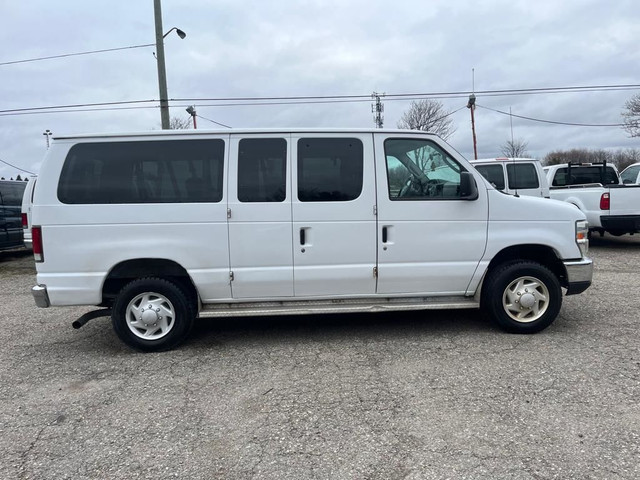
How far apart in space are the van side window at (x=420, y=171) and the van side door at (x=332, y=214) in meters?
0.23

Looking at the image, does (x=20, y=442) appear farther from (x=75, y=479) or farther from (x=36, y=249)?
(x=36, y=249)

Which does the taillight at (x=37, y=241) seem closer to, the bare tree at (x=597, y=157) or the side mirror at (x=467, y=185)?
the side mirror at (x=467, y=185)

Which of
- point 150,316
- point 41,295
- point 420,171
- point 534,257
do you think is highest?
point 420,171

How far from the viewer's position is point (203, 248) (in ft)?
14.2

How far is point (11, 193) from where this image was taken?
442 inches

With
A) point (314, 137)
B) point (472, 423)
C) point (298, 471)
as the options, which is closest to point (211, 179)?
point (314, 137)

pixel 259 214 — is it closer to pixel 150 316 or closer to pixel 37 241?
pixel 150 316

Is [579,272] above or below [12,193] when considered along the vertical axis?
below

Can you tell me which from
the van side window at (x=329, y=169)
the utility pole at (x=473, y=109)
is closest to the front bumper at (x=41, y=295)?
the van side window at (x=329, y=169)

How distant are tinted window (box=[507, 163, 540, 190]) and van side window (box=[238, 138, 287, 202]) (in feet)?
25.4

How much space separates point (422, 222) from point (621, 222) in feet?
25.2

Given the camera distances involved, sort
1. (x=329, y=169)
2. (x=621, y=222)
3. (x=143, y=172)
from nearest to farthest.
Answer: (x=143, y=172)
(x=329, y=169)
(x=621, y=222)

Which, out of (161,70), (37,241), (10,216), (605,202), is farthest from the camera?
(161,70)

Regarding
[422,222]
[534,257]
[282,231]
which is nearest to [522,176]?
[534,257]
